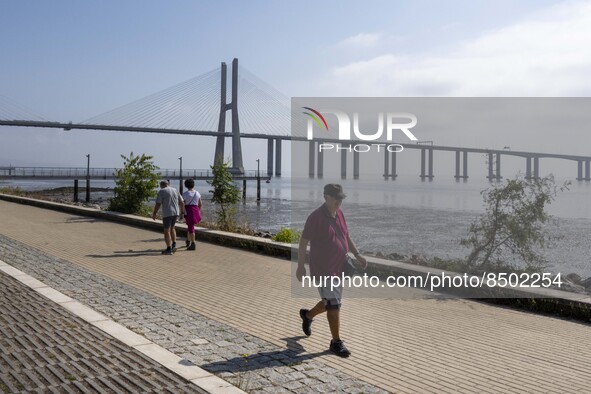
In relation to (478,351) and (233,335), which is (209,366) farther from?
(478,351)

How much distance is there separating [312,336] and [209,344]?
944mm

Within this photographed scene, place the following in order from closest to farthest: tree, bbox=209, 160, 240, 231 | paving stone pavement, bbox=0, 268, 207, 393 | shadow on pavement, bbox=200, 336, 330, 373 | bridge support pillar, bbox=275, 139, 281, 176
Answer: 1. paving stone pavement, bbox=0, 268, 207, 393
2. shadow on pavement, bbox=200, 336, 330, 373
3. tree, bbox=209, 160, 240, 231
4. bridge support pillar, bbox=275, 139, 281, 176

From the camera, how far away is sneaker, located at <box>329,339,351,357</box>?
4.87m

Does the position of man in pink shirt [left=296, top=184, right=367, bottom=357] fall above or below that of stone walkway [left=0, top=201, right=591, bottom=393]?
above

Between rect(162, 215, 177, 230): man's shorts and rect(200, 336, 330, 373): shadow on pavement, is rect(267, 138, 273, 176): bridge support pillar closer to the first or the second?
rect(162, 215, 177, 230): man's shorts

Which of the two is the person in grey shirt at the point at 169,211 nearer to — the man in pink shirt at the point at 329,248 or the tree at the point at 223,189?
the tree at the point at 223,189

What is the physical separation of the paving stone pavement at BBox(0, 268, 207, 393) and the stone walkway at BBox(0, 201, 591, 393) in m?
0.37

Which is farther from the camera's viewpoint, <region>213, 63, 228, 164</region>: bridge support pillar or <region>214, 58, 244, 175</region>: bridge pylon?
<region>213, 63, 228, 164</region>: bridge support pillar

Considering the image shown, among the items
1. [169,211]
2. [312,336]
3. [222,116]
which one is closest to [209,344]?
[312,336]

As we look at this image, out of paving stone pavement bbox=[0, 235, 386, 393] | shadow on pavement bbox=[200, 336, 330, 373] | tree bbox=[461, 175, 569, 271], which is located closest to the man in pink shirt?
shadow on pavement bbox=[200, 336, 330, 373]

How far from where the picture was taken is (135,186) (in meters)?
18.6

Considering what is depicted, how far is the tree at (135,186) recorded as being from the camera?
18578 mm

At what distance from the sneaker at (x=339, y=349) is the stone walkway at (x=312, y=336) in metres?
0.06

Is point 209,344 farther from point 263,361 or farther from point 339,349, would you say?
point 339,349
